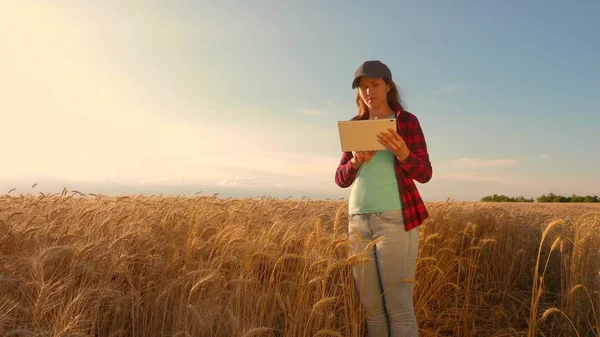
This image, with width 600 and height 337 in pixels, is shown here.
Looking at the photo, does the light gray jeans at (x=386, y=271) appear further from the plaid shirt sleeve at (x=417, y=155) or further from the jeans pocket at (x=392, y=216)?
the plaid shirt sleeve at (x=417, y=155)

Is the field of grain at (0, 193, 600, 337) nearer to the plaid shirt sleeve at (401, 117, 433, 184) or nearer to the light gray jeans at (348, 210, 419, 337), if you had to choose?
the light gray jeans at (348, 210, 419, 337)

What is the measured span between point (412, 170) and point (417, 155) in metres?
0.16

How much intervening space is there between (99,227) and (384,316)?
88.4 inches

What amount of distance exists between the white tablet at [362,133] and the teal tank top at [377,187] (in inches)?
6.9

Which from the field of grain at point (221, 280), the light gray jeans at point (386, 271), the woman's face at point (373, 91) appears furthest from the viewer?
the woman's face at point (373, 91)

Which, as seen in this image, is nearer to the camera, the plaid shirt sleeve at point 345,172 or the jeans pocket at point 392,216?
the jeans pocket at point 392,216

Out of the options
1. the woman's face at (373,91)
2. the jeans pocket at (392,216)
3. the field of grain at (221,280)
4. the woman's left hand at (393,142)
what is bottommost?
the field of grain at (221,280)

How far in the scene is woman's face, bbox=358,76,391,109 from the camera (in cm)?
247

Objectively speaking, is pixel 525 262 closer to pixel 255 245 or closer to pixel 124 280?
pixel 255 245

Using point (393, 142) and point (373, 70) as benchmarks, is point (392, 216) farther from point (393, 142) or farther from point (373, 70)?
point (373, 70)

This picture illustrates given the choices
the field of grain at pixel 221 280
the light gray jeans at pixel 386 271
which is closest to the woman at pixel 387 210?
the light gray jeans at pixel 386 271

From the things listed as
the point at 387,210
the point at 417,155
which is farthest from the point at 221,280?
the point at 417,155

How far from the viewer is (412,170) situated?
2.33 meters

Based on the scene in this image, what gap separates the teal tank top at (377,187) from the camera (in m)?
2.35
